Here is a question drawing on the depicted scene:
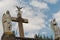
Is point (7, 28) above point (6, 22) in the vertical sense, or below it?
below

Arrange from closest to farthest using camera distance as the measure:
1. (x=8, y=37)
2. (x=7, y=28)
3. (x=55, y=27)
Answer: (x=8, y=37) < (x=7, y=28) < (x=55, y=27)

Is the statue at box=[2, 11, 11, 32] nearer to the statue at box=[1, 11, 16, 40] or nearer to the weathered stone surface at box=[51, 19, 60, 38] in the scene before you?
the statue at box=[1, 11, 16, 40]

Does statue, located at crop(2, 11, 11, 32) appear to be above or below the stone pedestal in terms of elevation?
above

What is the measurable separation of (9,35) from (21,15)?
3366mm

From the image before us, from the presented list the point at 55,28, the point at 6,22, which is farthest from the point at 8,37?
the point at 55,28

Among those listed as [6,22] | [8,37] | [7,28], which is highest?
[6,22]

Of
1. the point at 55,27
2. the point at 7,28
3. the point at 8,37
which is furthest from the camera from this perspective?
the point at 55,27

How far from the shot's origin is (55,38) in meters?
14.6

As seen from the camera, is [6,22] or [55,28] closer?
[6,22]

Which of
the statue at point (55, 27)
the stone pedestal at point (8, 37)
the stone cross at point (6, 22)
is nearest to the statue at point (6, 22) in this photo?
the stone cross at point (6, 22)

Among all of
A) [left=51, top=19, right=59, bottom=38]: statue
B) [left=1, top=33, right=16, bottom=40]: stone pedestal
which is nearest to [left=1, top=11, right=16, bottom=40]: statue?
[left=1, top=33, right=16, bottom=40]: stone pedestal

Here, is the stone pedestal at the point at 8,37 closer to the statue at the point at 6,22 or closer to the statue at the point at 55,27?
the statue at the point at 6,22

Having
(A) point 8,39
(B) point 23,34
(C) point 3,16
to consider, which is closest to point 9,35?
(A) point 8,39

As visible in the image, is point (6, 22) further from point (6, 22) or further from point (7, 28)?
point (7, 28)
